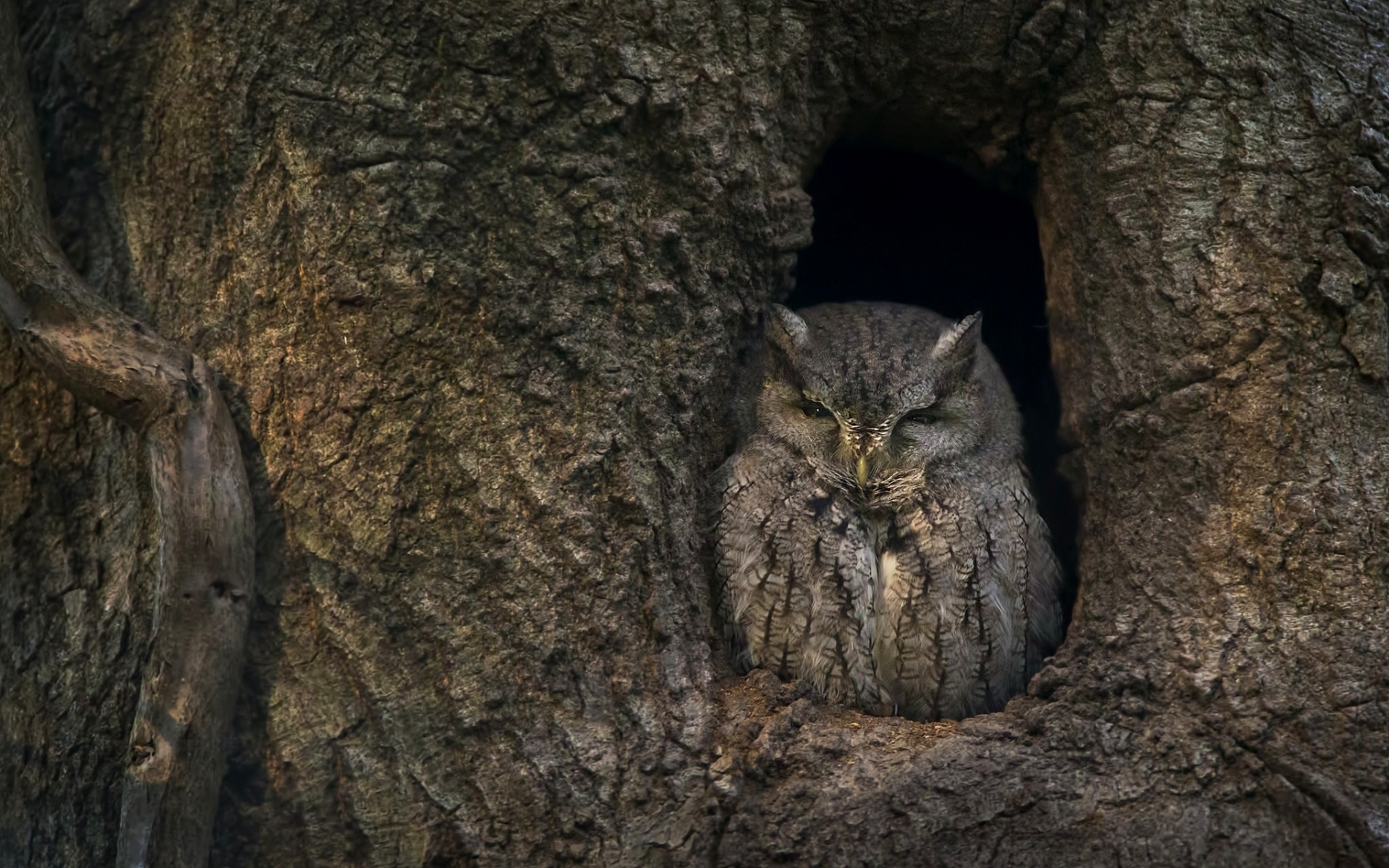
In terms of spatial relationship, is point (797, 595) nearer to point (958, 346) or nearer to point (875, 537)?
point (875, 537)

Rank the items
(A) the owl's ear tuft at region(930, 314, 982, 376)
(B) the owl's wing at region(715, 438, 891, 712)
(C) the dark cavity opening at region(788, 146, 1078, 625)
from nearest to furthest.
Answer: (B) the owl's wing at region(715, 438, 891, 712), (A) the owl's ear tuft at region(930, 314, 982, 376), (C) the dark cavity opening at region(788, 146, 1078, 625)

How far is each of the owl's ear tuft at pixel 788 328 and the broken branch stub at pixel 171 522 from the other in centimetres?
109

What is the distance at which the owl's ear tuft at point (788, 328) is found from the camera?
8.11 feet

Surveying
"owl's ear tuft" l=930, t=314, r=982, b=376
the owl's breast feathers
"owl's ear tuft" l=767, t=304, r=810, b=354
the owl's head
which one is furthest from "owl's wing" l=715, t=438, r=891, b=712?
"owl's ear tuft" l=930, t=314, r=982, b=376

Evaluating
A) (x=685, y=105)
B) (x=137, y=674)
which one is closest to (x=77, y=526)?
(x=137, y=674)

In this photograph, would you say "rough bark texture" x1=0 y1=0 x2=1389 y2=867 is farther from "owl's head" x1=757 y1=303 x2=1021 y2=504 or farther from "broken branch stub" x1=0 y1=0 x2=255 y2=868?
"owl's head" x1=757 y1=303 x2=1021 y2=504

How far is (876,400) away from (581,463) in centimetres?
67

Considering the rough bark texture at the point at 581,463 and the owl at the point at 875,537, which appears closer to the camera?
the rough bark texture at the point at 581,463

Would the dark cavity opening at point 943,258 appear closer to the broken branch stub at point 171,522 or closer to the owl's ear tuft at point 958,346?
the owl's ear tuft at point 958,346

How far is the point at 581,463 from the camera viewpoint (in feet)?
6.70

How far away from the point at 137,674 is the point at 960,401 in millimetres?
1695

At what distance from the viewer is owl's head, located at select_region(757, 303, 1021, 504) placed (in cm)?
240

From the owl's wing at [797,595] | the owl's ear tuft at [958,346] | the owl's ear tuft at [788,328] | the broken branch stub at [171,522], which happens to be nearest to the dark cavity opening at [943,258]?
the owl's ear tuft at [958,346]

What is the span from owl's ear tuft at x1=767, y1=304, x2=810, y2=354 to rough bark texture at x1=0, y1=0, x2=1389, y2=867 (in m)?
0.27
